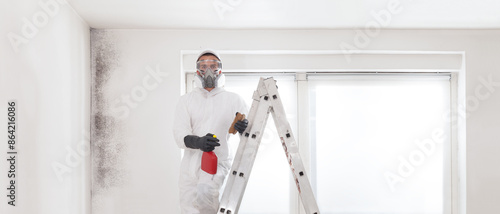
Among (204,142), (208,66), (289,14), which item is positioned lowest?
(204,142)

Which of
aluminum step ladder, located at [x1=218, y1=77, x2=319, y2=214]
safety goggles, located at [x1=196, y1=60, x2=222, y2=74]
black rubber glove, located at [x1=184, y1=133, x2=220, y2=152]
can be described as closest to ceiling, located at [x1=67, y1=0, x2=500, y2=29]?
safety goggles, located at [x1=196, y1=60, x2=222, y2=74]

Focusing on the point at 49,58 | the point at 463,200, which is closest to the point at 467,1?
the point at 463,200

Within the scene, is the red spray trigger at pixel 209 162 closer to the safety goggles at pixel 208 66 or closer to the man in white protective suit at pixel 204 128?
the man in white protective suit at pixel 204 128

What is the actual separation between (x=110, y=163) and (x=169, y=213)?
69 cm

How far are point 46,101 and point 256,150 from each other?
4.59 ft

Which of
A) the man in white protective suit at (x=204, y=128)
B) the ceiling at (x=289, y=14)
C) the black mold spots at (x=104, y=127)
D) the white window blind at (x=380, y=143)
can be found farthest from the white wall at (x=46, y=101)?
the white window blind at (x=380, y=143)

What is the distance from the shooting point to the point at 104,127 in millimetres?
4547

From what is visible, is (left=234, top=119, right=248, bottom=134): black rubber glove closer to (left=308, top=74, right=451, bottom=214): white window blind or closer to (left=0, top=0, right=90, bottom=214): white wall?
(left=0, top=0, right=90, bottom=214): white wall

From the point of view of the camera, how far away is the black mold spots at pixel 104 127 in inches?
178

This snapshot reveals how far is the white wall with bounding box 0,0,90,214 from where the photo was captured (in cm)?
271

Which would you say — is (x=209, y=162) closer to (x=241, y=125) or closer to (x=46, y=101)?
(x=241, y=125)

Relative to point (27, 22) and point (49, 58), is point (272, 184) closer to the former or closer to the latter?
point (49, 58)

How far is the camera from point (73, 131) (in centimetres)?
390

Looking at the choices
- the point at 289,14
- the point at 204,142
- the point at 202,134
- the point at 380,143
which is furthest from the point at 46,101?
the point at 380,143
